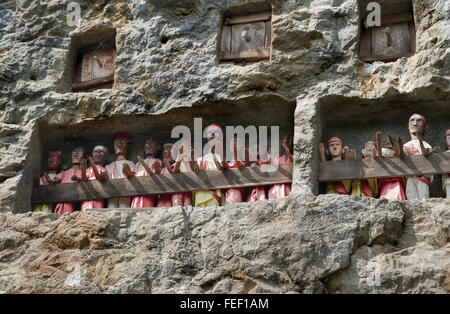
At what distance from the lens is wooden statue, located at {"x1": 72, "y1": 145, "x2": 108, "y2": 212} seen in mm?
10484

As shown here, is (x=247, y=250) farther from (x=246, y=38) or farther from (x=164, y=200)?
(x=246, y=38)

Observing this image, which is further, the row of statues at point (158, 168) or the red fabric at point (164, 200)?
the red fabric at point (164, 200)

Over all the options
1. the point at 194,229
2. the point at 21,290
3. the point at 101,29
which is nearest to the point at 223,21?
the point at 101,29

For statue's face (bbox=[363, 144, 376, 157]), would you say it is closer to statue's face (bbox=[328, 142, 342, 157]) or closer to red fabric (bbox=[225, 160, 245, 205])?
statue's face (bbox=[328, 142, 342, 157])

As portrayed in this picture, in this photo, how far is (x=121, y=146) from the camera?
36.6ft

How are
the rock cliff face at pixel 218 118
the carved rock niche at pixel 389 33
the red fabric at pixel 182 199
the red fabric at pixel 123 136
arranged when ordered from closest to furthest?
the rock cliff face at pixel 218 118, the red fabric at pixel 182 199, the carved rock niche at pixel 389 33, the red fabric at pixel 123 136

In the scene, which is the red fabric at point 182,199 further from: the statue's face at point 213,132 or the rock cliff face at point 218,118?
the statue's face at point 213,132

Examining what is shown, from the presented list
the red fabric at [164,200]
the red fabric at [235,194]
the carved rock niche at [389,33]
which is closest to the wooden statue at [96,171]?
the red fabric at [164,200]

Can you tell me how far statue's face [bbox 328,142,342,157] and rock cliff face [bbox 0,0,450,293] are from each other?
18 cm

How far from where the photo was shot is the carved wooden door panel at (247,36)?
37.0ft

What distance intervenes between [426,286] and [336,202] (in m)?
1.25

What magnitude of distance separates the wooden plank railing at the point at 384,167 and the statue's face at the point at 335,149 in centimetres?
24

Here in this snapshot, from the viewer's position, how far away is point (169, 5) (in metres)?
11.6
